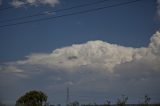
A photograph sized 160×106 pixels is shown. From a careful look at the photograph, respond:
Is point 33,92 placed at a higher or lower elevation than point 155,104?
higher

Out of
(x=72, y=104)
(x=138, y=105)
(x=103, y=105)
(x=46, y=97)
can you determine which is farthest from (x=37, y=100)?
(x=138, y=105)

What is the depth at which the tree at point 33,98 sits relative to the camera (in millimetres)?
85000

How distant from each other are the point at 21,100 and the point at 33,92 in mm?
4518

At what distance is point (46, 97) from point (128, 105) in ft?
112

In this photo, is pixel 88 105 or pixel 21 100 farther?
pixel 21 100

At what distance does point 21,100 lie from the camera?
3388 inches

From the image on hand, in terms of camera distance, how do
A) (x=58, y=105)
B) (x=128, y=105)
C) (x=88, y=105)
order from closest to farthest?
(x=128, y=105)
(x=88, y=105)
(x=58, y=105)

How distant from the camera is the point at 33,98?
285 ft

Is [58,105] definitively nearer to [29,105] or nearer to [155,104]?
[29,105]

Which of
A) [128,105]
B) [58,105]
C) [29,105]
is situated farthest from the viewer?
[29,105]

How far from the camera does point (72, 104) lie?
6406 cm

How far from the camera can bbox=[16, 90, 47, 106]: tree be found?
85.0 m

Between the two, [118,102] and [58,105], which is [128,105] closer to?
[118,102]

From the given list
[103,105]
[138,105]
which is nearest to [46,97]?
[103,105]
